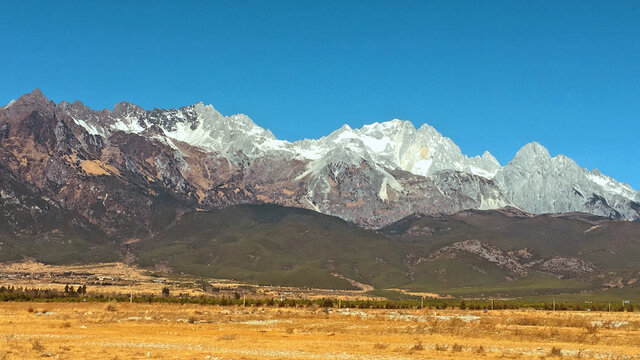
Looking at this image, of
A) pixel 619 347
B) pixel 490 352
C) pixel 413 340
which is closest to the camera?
pixel 490 352

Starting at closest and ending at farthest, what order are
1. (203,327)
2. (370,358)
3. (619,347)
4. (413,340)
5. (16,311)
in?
1. (370,358)
2. (619,347)
3. (413,340)
4. (203,327)
5. (16,311)

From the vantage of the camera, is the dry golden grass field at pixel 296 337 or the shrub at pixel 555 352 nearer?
the dry golden grass field at pixel 296 337

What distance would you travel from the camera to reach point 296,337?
3034 inches

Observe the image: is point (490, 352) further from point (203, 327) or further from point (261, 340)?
point (203, 327)

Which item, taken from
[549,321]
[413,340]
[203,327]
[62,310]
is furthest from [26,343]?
[549,321]

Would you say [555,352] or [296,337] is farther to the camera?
[296,337]

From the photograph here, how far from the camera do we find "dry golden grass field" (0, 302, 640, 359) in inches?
2320

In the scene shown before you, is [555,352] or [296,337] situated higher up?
[555,352]

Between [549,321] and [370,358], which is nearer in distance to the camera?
[370,358]

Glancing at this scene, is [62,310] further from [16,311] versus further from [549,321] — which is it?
[549,321]

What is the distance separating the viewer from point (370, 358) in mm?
55656

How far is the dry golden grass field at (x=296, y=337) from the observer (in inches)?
2320

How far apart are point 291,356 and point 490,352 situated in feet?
58.8

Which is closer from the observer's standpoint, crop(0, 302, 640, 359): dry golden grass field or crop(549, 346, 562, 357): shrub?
crop(0, 302, 640, 359): dry golden grass field
